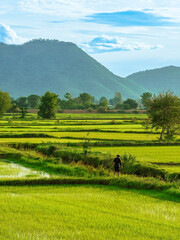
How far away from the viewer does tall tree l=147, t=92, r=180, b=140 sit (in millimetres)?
43562

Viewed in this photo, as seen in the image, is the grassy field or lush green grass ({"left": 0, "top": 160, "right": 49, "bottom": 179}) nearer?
the grassy field

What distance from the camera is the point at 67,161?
2941 cm

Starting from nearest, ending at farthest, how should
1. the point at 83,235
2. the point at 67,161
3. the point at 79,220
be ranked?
the point at 83,235, the point at 79,220, the point at 67,161

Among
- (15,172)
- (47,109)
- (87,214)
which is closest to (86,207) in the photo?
(87,214)

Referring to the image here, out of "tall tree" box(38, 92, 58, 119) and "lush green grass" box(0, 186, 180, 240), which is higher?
"tall tree" box(38, 92, 58, 119)

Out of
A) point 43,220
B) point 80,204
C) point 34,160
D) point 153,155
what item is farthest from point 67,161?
point 43,220

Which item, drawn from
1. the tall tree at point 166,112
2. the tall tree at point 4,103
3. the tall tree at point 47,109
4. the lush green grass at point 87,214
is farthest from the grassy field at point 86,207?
the tall tree at point 4,103

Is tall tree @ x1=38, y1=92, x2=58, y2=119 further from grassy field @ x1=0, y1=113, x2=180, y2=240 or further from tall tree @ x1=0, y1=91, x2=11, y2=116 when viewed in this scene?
grassy field @ x1=0, y1=113, x2=180, y2=240

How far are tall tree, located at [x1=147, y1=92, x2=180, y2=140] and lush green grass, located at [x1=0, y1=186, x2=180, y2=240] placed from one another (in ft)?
89.8

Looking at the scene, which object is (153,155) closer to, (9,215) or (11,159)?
(11,159)

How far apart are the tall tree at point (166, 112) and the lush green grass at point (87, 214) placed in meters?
27.4

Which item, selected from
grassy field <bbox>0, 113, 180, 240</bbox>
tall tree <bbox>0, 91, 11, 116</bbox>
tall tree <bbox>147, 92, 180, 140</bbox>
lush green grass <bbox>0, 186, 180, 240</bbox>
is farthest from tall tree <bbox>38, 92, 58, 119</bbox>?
lush green grass <bbox>0, 186, 180, 240</bbox>

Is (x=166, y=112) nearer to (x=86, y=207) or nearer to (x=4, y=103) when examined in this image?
(x=86, y=207)

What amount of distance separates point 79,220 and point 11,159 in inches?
744
